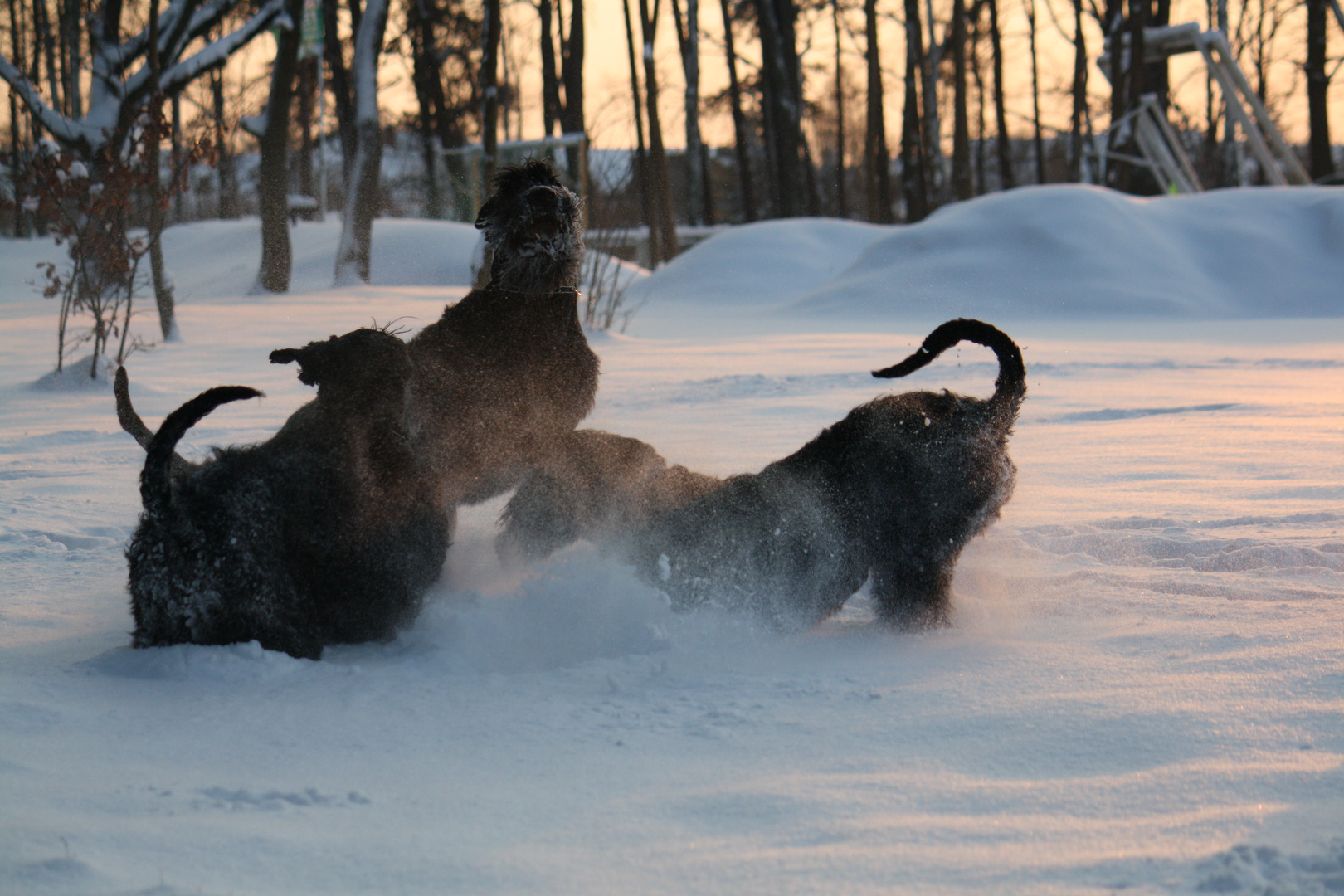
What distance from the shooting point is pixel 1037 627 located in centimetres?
296

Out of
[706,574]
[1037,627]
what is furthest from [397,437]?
[1037,627]

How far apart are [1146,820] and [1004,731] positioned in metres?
0.43

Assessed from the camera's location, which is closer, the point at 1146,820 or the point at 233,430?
the point at 1146,820

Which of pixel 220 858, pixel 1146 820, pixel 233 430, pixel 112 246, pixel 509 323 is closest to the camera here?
pixel 220 858

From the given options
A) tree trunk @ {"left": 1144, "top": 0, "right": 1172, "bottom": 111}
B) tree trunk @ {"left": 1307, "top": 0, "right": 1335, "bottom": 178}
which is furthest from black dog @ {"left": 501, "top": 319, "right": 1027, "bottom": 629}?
tree trunk @ {"left": 1307, "top": 0, "right": 1335, "bottom": 178}

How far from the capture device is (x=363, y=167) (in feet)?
51.6

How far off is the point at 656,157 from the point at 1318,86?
1493 cm

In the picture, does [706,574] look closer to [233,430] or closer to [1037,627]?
[1037,627]

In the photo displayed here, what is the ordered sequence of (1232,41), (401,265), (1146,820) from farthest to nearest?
(1232,41) < (401,265) < (1146,820)

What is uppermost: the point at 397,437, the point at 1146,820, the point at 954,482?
the point at 397,437

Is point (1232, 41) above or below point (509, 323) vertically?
above

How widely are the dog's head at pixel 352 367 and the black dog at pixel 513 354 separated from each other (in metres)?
0.29

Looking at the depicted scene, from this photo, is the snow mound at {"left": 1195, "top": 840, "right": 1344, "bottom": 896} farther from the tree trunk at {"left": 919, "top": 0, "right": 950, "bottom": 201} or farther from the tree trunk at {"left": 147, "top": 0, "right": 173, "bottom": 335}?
the tree trunk at {"left": 919, "top": 0, "right": 950, "bottom": 201}

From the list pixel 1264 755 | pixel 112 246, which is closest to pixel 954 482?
pixel 1264 755
